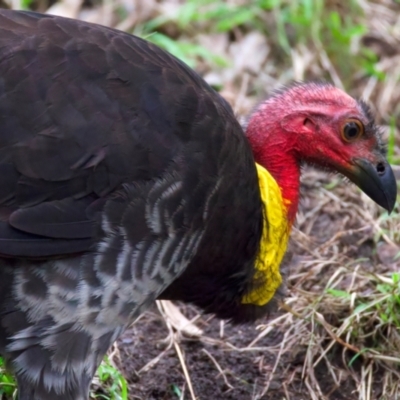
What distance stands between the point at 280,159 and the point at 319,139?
15cm

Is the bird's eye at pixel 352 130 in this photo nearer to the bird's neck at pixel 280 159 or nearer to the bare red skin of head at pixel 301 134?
the bare red skin of head at pixel 301 134

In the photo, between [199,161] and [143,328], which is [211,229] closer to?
[199,161]

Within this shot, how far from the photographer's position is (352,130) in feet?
9.68

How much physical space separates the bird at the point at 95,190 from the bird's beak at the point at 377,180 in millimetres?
393

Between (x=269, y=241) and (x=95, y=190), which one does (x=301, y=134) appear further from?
(x=95, y=190)

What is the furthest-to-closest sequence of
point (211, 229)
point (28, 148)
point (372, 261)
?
point (372, 261) → point (211, 229) → point (28, 148)

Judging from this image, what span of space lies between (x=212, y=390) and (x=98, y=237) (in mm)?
952

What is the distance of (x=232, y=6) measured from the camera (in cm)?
522

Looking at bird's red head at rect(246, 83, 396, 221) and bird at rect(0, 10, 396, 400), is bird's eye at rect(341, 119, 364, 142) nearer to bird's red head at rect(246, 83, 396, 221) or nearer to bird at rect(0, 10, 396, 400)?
bird's red head at rect(246, 83, 396, 221)

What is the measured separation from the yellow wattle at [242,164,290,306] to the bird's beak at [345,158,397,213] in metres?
0.26

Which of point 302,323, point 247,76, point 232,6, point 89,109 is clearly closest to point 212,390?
point 302,323

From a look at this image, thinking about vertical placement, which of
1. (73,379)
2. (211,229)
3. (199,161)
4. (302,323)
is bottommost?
(302,323)

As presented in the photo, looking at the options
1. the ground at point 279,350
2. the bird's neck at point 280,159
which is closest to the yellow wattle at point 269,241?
the bird's neck at point 280,159

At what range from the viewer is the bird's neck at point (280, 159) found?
9.91 ft
